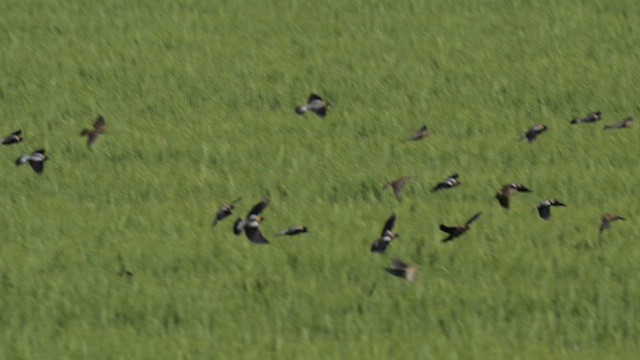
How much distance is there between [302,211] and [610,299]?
2.69 metres

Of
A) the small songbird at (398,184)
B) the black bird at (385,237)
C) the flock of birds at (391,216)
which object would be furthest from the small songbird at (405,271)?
the small songbird at (398,184)

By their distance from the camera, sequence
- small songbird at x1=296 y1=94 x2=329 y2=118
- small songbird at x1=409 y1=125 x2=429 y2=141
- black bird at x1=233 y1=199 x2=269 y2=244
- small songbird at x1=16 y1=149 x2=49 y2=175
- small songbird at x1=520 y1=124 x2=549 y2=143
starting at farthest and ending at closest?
small songbird at x1=296 y1=94 x2=329 y2=118 < small songbird at x1=409 y1=125 x2=429 y2=141 < small songbird at x1=520 y1=124 x2=549 y2=143 < small songbird at x1=16 y1=149 x2=49 y2=175 < black bird at x1=233 y1=199 x2=269 y2=244

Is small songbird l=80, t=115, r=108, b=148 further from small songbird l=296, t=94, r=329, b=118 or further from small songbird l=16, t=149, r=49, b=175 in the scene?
small songbird l=296, t=94, r=329, b=118

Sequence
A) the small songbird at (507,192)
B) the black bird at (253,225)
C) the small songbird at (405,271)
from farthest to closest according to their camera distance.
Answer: the small songbird at (507,192), the black bird at (253,225), the small songbird at (405,271)

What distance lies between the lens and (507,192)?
10383 mm

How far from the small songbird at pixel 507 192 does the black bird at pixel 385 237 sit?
48.3 inches

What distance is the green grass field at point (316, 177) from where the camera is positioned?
317 inches

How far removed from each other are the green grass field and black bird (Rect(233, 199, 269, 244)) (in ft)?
0.20

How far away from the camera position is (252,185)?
37.2 ft

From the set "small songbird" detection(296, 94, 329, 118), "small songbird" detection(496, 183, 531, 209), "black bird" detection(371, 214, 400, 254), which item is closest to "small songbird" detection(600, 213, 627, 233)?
"small songbird" detection(496, 183, 531, 209)

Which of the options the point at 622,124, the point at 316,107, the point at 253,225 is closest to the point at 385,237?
the point at 253,225

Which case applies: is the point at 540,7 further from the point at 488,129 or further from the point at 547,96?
the point at 488,129

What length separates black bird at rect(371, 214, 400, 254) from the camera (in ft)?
30.0

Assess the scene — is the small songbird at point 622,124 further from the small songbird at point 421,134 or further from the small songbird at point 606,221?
the small songbird at point 606,221
